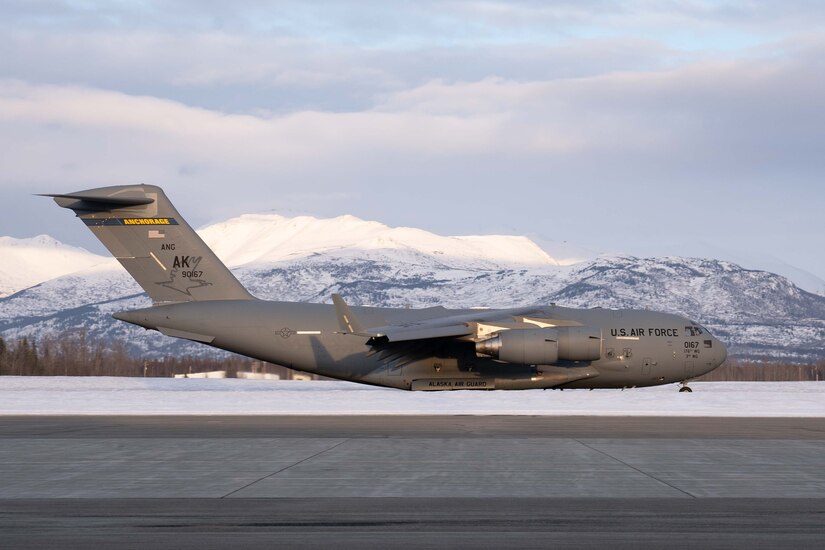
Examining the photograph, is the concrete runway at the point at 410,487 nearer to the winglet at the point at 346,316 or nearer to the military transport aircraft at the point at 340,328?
the winglet at the point at 346,316

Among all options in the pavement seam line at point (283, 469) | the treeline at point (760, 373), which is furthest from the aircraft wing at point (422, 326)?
the treeline at point (760, 373)

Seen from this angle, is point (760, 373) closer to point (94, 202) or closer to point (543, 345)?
point (543, 345)

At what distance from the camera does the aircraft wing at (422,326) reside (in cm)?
3356

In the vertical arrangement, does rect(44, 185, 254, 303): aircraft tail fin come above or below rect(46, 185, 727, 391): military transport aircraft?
above

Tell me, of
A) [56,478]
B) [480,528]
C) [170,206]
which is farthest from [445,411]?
[480,528]

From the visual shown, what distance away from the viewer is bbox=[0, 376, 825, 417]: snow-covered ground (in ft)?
102

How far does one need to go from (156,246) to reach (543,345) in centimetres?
1402

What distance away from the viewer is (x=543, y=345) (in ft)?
114

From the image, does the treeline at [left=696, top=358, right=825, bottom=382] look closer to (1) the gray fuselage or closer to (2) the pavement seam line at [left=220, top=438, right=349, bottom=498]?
(1) the gray fuselage

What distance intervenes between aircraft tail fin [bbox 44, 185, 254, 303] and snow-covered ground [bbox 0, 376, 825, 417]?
386cm

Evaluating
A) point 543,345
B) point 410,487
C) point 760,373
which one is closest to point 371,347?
point 543,345

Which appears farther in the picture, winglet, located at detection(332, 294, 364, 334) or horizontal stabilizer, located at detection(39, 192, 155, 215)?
horizontal stabilizer, located at detection(39, 192, 155, 215)

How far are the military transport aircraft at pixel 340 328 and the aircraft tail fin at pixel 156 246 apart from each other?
0.12 ft

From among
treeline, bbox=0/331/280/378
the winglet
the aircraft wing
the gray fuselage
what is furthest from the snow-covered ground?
treeline, bbox=0/331/280/378
